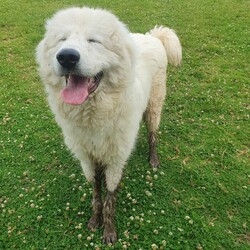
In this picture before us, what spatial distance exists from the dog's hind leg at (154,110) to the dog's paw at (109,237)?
4.88 feet

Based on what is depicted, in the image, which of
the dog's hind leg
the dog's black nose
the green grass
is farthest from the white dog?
the dog's hind leg

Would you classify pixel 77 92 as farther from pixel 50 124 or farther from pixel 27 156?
pixel 50 124

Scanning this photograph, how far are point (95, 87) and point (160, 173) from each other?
2.47 metres

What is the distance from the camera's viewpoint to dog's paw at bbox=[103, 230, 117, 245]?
411 centimetres

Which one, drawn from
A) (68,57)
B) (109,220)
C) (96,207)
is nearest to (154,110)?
(96,207)

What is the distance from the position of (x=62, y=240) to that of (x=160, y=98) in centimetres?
266

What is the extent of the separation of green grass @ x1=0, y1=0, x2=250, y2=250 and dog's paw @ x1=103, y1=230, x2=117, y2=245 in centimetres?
9

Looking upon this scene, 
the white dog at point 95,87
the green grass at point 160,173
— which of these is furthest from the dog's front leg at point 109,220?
the green grass at point 160,173

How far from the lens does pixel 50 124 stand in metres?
6.26

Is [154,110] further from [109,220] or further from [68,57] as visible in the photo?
[68,57]

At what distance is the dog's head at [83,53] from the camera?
2920 millimetres

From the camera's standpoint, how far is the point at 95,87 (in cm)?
318

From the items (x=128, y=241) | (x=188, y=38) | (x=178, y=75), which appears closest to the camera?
(x=128, y=241)

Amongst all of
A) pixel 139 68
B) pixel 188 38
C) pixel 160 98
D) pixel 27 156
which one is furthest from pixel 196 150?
pixel 188 38
